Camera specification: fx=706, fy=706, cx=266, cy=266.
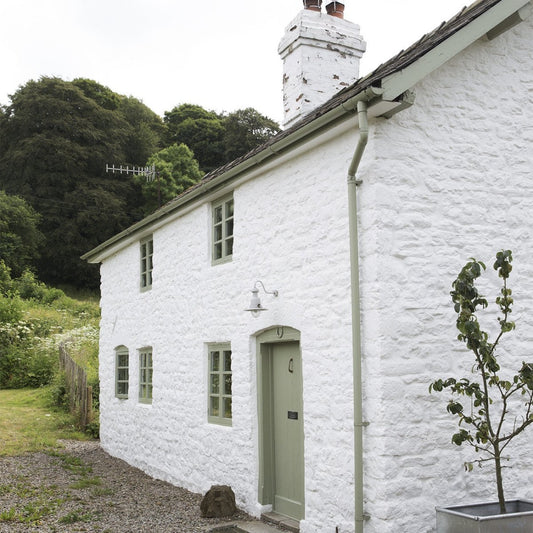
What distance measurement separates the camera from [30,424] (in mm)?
16797

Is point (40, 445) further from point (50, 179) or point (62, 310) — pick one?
point (50, 179)

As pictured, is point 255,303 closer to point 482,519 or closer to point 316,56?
point 482,519

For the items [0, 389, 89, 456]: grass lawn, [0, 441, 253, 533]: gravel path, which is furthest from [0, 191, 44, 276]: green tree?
[0, 441, 253, 533]: gravel path

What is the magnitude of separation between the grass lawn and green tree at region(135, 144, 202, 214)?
2007cm

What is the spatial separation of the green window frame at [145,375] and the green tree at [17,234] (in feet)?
84.4

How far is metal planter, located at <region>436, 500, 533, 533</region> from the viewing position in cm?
559

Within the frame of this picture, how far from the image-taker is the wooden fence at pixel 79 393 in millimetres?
17156

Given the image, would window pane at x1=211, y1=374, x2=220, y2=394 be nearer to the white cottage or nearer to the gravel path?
the white cottage

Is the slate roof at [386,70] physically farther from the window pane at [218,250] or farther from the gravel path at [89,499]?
the gravel path at [89,499]

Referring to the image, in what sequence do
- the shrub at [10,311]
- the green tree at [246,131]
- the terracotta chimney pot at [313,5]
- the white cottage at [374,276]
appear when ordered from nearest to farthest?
the white cottage at [374,276] → the terracotta chimney pot at [313,5] → the shrub at [10,311] → the green tree at [246,131]

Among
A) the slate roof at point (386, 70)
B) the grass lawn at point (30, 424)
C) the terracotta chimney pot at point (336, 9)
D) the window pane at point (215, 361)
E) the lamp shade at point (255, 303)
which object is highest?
the terracotta chimney pot at point (336, 9)

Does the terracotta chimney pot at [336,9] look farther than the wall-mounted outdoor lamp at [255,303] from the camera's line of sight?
Yes

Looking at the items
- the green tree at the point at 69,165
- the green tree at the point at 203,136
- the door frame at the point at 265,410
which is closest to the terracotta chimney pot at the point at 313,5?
the door frame at the point at 265,410

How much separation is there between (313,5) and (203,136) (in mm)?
36344
